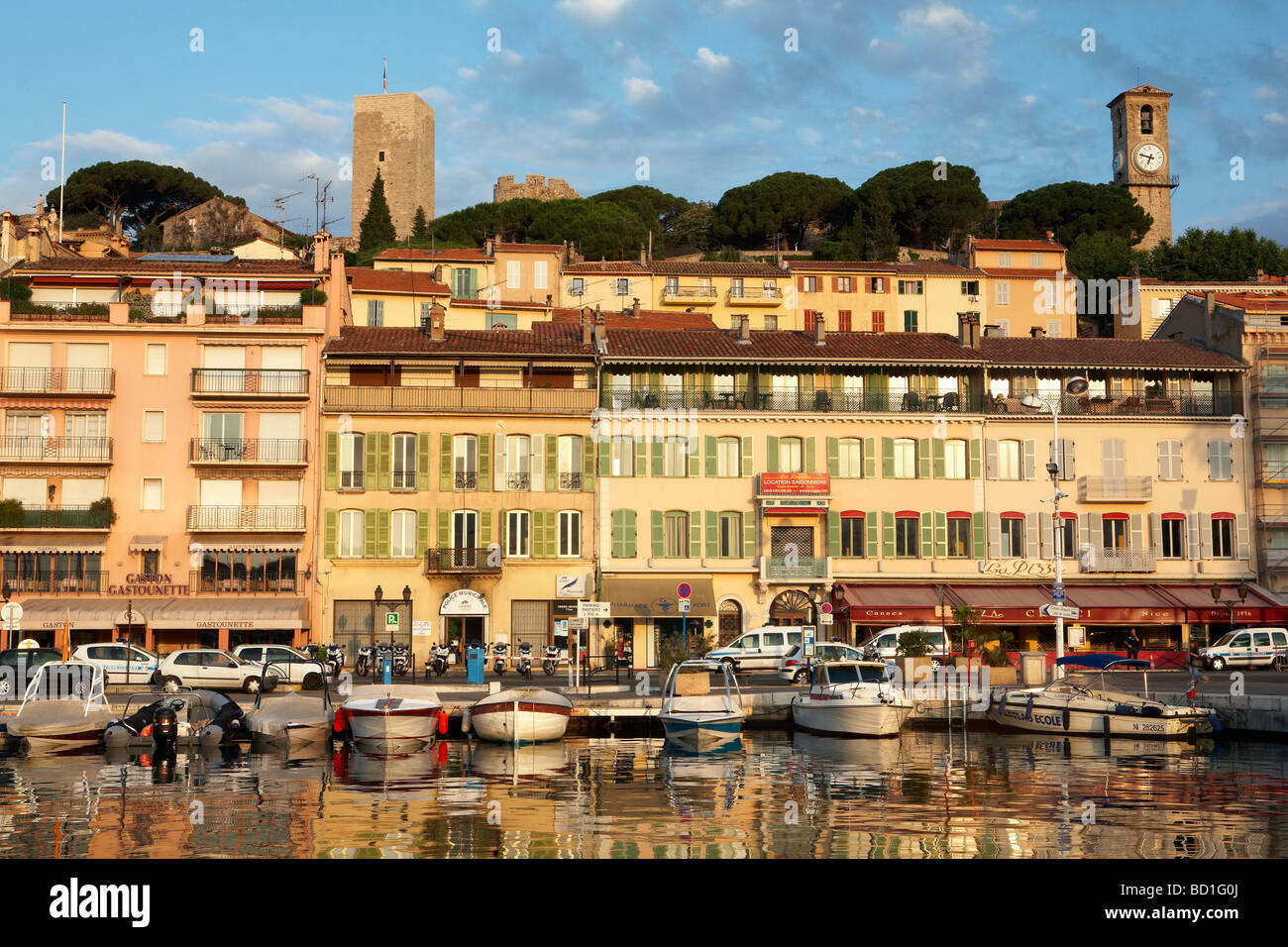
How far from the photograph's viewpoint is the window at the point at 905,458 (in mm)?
53469

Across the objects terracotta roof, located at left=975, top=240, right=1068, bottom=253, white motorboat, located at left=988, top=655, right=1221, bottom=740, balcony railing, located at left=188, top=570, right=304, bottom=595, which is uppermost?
terracotta roof, located at left=975, top=240, right=1068, bottom=253

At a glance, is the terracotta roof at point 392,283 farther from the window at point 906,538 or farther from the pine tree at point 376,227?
the pine tree at point 376,227

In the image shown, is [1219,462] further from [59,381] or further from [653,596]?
[59,381]

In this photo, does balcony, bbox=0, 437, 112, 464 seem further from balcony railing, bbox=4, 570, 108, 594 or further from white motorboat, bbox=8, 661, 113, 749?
white motorboat, bbox=8, 661, 113, 749

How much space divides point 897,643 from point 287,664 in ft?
63.0

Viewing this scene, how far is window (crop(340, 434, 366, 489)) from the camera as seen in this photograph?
51250 mm

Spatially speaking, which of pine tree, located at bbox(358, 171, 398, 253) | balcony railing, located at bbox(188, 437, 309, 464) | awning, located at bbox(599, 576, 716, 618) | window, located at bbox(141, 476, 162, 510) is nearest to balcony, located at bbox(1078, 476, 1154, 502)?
awning, located at bbox(599, 576, 716, 618)

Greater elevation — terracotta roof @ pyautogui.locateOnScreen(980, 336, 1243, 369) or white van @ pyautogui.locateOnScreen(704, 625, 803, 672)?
terracotta roof @ pyautogui.locateOnScreen(980, 336, 1243, 369)

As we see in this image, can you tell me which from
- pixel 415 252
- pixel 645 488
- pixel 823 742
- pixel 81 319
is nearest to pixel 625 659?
pixel 645 488

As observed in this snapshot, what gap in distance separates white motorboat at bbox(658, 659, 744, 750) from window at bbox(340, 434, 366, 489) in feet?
73.2

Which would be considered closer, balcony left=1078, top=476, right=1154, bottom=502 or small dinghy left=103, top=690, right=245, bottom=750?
small dinghy left=103, top=690, right=245, bottom=750

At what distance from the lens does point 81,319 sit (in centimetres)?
5206

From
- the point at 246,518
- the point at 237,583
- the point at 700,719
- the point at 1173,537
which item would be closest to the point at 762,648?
the point at 700,719

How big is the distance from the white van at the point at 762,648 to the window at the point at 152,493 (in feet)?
74.5
